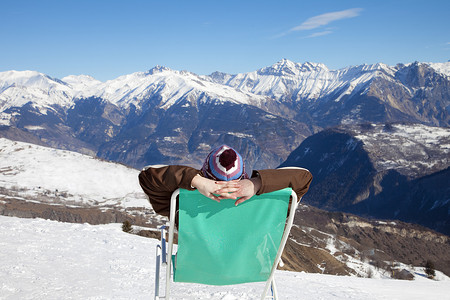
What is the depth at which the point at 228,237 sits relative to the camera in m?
4.45

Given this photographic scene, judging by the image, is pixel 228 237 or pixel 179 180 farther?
pixel 228 237

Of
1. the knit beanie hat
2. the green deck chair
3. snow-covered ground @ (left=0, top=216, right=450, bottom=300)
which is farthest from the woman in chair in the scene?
snow-covered ground @ (left=0, top=216, right=450, bottom=300)

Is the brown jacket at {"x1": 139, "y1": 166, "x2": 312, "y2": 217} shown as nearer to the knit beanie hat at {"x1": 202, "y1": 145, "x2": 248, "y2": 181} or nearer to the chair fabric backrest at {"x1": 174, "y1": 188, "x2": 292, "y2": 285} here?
the chair fabric backrest at {"x1": 174, "y1": 188, "x2": 292, "y2": 285}

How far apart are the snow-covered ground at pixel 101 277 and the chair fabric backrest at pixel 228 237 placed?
2709 millimetres

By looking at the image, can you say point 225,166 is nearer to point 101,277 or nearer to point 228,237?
point 228,237

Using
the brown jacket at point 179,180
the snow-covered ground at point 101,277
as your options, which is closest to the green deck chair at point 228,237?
the brown jacket at point 179,180

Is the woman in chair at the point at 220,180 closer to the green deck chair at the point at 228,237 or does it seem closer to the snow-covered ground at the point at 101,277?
the green deck chair at the point at 228,237

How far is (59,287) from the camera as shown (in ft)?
26.6

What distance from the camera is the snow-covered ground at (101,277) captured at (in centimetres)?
806

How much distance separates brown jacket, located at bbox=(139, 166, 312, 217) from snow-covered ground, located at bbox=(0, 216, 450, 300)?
3783mm

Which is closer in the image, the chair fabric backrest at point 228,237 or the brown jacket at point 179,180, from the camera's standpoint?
the brown jacket at point 179,180

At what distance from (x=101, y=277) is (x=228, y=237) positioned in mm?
6068

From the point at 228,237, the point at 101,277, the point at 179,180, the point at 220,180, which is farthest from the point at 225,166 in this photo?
the point at 101,277

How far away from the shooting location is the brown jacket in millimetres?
3850
